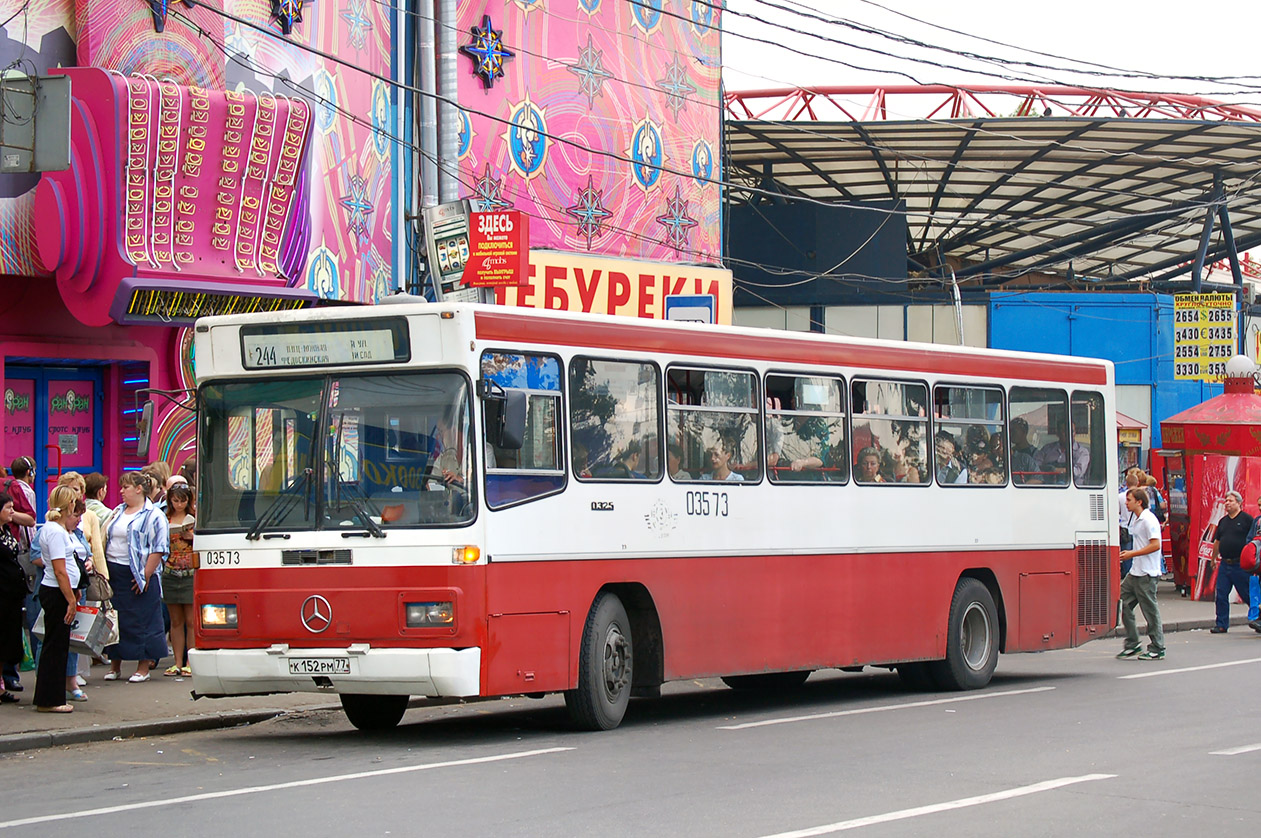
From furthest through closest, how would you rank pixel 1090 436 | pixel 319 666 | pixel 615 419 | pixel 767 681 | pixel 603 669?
pixel 1090 436 → pixel 767 681 → pixel 615 419 → pixel 603 669 → pixel 319 666

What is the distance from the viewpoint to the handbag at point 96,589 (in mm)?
13867

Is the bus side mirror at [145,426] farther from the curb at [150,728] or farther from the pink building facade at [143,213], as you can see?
the pink building facade at [143,213]

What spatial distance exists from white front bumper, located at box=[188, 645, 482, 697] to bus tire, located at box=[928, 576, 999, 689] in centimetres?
582

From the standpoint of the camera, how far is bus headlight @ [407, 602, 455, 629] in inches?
433

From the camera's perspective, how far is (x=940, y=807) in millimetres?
8672

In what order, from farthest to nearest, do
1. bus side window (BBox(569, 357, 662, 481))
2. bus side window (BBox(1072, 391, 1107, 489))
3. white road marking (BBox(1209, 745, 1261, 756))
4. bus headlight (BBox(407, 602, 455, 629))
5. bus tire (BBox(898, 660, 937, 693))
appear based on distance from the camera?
bus side window (BBox(1072, 391, 1107, 489)), bus tire (BBox(898, 660, 937, 693)), bus side window (BBox(569, 357, 662, 481)), bus headlight (BBox(407, 602, 455, 629)), white road marking (BBox(1209, 745, 1261, 756))

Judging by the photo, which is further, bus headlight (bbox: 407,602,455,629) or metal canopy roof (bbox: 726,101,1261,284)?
metal canopy roof (bbox: 726,101,1261,284)

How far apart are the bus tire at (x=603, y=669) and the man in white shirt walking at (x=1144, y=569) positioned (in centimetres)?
802

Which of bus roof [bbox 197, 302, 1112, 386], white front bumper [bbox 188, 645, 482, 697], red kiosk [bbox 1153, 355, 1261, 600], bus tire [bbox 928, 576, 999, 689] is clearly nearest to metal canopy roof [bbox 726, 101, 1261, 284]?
red kiosk [bbox 1153, 355, 1261, 600]

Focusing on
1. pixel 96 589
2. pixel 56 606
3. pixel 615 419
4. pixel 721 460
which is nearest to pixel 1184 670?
pixel 721 460

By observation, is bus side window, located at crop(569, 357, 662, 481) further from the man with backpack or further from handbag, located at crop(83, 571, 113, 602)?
the man with backpack

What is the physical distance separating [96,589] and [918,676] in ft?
24.0

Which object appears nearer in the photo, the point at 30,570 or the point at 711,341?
the point at 711,341

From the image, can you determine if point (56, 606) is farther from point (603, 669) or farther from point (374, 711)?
point (603, 669)
